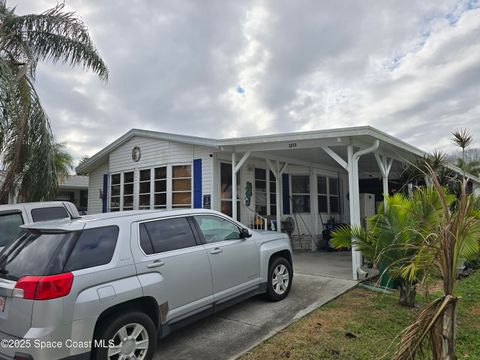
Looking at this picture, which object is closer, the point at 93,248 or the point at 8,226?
the point at 93,248

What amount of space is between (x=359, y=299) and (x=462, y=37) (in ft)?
28.2

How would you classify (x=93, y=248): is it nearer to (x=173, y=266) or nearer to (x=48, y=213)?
(x=173, y=266)

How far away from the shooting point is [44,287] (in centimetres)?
256

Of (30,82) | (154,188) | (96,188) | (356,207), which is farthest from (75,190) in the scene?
(356,207)

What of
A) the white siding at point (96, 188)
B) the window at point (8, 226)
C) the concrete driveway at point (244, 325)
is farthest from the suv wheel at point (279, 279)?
the white siding at point (96, 188)

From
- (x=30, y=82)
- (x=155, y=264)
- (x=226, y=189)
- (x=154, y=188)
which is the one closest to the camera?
(x=155, y=264)

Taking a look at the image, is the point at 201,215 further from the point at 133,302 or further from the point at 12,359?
the point at 12,359

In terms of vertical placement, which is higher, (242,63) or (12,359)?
(242,63)

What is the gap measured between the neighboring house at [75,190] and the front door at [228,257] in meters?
19.7

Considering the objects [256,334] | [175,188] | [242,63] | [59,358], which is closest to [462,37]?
[242,63]

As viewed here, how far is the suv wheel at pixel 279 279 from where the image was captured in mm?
5080

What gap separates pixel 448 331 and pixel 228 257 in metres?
→ 2.62

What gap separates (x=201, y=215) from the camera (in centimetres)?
435

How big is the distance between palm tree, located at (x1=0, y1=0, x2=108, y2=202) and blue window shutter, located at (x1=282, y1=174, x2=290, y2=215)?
22.7 feet
